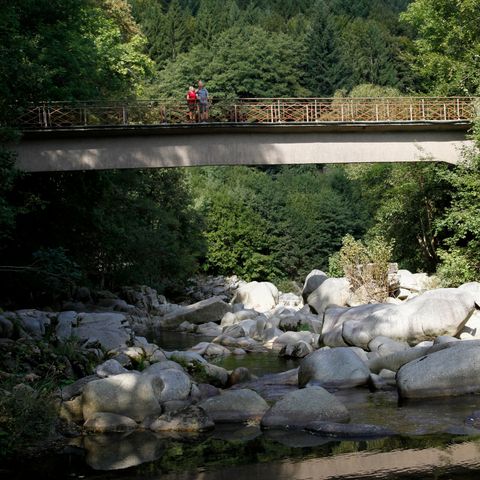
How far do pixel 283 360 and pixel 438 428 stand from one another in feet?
25.2

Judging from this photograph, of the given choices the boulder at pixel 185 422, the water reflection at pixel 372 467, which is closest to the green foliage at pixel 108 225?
the boulder at pixel 185 422

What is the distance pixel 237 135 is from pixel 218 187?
3019 cm

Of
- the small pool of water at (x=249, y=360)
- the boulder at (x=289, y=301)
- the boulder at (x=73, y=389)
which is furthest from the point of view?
the boulder at (x=289, y=301)

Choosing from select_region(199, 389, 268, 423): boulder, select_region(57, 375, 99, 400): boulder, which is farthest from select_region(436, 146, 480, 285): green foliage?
select_region(57, 375, 99, 400): boulder

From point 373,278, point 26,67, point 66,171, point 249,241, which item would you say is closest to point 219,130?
point 66,171

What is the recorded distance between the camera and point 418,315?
18.5 meters

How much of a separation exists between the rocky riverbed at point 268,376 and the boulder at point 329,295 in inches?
112

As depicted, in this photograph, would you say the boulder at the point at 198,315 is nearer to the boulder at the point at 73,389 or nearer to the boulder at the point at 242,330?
the boulder at the point at 242,330

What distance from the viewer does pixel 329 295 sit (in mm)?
26922

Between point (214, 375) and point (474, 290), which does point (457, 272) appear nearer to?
point (474, 290)

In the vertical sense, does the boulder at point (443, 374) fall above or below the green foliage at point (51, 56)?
below

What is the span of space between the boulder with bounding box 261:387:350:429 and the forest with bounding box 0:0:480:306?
445 cm

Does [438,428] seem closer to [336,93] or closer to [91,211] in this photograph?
[91,211]

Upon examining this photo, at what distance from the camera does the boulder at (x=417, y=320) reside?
1830 centimetres
